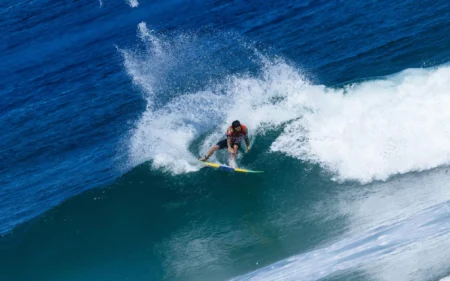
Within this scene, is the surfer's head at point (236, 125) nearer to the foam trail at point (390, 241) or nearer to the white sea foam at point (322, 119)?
the white sea foam at point (322, 119)

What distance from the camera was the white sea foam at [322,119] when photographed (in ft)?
59.0

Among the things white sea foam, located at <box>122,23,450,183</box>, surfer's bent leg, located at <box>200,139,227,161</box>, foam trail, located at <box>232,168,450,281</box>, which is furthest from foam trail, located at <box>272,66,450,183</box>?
surfer's bent leg, located at <box>200,139,227,161</box>

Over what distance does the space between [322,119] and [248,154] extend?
278 centimetres

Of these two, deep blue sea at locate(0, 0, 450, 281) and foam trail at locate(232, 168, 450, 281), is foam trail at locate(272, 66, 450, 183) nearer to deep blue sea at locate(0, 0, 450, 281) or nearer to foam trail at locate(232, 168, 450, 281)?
deep blue sea at locate(0, 0, 450, 281)

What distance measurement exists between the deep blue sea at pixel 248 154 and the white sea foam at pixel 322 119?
65mm

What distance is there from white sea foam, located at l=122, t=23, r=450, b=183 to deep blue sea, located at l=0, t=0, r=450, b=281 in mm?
65

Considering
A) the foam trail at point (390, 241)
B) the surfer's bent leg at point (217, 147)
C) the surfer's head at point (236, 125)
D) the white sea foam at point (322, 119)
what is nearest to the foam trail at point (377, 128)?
the white sea foam at point (322, 119)

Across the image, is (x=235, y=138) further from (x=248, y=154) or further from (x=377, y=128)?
(x=377, y=128)

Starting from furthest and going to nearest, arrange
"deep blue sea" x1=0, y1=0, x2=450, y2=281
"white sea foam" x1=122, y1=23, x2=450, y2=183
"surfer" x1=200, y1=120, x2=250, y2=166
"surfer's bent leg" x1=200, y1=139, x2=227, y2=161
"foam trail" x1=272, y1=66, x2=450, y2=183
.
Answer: "surfer's bent leg" x1=200, y1=139, x2=227, y2=161, "surfer" x1=200, y1=120, x2=250, y2=166, "white sea foam" x1=122, y1=23, x2=450, y2=183, "foam trail" x1=272, y1=66, x2=450, y2=183, "deep blue sea" x1=0, y1=0, x2=450, y2=281

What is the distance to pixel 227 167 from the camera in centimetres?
1945

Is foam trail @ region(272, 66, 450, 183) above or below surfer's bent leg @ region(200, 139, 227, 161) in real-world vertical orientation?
below

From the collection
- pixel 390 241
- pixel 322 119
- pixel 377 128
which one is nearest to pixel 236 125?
pixel 322 119

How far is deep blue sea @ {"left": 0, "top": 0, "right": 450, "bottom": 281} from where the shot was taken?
16094 millimetres

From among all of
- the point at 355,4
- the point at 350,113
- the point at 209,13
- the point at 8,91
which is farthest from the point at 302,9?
the point at 8,91
